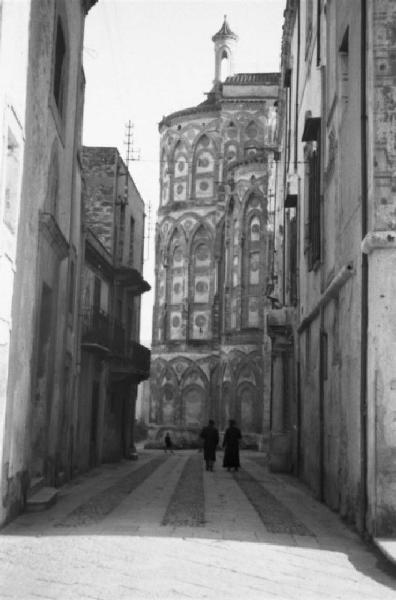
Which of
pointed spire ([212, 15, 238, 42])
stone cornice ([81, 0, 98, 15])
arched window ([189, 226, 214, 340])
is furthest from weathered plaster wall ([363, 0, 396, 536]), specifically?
pointed spire ([212, 15, 238, 42])

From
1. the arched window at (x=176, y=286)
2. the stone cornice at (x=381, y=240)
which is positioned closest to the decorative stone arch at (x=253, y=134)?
the arched window at (x=176, y=286)

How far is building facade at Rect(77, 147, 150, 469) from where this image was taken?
22328 millimetres

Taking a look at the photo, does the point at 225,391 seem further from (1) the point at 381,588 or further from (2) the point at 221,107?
(1) the point at 381,588

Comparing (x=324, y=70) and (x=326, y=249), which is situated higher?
(x=324, y=70)

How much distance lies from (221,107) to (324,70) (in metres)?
35.4

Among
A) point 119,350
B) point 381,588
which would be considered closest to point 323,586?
point 381,588

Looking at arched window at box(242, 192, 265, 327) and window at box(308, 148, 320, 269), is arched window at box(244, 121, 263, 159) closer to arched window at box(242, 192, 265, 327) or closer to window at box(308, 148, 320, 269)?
arched window at box(242, 192, 265, 327)

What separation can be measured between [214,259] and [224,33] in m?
14.6

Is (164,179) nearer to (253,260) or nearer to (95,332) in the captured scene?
(253,260)

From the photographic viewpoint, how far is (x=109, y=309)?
88.0 ft

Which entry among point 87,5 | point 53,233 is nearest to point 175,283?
point 87,5

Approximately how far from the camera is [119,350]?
1011 inches

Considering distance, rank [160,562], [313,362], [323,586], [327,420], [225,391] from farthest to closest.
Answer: [225,391]
[313,362]
[327,420]
[160,562]
[323,586]

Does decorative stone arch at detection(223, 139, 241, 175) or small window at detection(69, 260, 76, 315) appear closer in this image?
small window at detection(69, 260, 76, 315)
